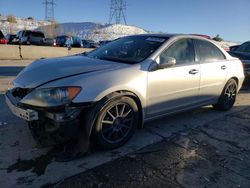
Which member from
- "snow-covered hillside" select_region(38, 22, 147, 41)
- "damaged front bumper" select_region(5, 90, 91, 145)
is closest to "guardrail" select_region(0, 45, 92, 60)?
"damaged front bumper" select_region(5, 90, 91, 145)

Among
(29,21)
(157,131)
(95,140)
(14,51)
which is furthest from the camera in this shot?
(29,21)

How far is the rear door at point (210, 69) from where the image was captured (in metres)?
4.95

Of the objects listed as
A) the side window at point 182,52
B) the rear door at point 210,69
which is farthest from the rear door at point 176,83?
the rear door at point 210,69

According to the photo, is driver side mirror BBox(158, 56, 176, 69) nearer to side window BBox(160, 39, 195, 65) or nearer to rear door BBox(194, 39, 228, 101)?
side window BBox(160, 39, 195, 65)

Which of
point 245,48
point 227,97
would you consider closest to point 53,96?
point 227,97

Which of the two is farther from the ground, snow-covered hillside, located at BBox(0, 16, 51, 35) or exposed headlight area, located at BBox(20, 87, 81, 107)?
snow-covered hillside, located at BBox(0, 16, 51, 35)

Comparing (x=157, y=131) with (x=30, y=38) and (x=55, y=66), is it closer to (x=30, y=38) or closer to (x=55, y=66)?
(x=55, y=66)

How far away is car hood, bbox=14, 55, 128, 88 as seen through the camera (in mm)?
3446

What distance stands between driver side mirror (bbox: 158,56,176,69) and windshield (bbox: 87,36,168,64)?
22 centimetres

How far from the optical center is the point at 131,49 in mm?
4496

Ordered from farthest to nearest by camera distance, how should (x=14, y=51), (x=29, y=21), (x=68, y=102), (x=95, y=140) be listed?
(x=29, y=21) → (x=14, y=51) → (x=95, y=140) → (x=68, y=102)

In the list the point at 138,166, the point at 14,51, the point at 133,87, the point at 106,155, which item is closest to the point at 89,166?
the point at 106,155

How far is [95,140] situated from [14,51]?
1531 cm

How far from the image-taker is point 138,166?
333 centimetres
